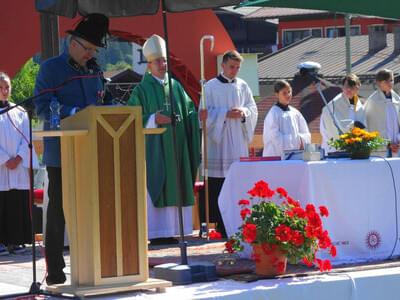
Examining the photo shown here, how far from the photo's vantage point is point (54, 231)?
6.38 m

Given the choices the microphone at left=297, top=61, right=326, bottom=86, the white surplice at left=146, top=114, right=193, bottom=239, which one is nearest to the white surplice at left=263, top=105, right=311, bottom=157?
the white surplice at left=146, top=114, right=193, bottom=239

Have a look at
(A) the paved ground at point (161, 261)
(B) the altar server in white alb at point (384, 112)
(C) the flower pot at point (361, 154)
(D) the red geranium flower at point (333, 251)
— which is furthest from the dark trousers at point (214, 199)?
(D) the red geranium flower at point (333, 251)

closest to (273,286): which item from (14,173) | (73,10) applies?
(73,10)

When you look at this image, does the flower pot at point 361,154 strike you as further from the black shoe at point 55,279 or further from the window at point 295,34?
the window at point 295,34

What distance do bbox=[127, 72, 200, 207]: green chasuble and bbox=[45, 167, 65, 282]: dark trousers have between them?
3.09 m

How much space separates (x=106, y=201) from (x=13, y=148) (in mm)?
3835

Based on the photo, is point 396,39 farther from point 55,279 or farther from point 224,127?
point 55,279

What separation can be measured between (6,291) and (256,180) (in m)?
2.16

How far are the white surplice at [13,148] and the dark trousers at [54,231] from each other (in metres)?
3.00

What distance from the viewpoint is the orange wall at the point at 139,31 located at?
10.5 meters

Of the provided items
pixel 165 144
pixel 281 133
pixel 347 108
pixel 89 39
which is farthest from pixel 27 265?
pixel 347 108

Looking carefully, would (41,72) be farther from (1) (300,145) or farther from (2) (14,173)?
(1) (300,145)

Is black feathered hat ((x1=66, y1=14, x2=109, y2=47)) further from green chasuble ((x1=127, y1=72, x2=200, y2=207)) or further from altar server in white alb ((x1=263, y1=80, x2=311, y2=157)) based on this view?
altar server in white alb ((x1=263, y1=80, x2=311, y2=157))

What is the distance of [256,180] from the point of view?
750 cm
